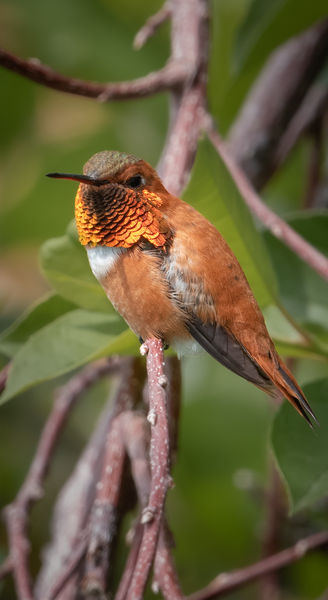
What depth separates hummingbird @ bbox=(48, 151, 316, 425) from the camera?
120 cm

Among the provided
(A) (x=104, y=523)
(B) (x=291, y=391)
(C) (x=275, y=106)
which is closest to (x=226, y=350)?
(B) (x=291, y=391)

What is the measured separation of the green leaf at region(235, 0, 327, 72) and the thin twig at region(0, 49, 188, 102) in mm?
347

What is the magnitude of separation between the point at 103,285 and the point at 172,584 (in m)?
0.51

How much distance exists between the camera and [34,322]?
4.83 feet

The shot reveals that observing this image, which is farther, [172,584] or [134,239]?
[134,239]

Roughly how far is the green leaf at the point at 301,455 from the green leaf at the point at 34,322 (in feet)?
1.53

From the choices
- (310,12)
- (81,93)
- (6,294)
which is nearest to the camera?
(81,93)

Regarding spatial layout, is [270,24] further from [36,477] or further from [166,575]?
[166,575]

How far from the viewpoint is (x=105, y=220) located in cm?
122

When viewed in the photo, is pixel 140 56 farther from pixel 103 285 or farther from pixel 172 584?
pixel 172 584

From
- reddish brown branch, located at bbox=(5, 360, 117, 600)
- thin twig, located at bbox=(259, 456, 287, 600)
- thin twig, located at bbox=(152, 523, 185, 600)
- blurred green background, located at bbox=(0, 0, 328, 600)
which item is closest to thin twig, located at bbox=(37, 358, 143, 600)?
reddish brown branch, located at bbox=(5, 360, 117, 600)

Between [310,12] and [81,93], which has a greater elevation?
[81,93]

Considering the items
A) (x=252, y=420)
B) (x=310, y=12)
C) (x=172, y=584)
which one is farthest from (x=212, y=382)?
(x=172, y=584)

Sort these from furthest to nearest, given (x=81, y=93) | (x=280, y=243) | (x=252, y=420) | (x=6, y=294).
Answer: (x=6, y=294) < (x=252, y=420) < (x=280, y=243) < (x=81, y=93)
